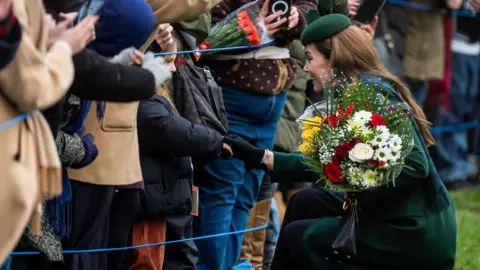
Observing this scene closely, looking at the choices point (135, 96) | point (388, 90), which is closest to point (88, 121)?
point (135, 96)

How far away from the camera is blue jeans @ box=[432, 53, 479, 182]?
1156 centimetres

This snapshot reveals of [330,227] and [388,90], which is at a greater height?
[388,90]

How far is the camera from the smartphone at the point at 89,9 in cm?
461

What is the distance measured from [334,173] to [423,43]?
5.78 metres

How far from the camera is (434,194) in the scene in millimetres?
5652

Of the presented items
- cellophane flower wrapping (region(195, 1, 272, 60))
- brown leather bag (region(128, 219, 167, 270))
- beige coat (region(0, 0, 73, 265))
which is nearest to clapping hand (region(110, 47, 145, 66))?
beige coat (region(0, 0, 73, 265))

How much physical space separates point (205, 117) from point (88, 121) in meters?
1.13

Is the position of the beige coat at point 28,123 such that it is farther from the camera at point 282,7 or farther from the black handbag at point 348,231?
the camera at point 282,7

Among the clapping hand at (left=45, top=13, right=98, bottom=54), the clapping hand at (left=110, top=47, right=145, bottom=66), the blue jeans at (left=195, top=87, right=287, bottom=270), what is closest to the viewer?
the clapping hand at (left=45, top=13, right=98, bottom=54)

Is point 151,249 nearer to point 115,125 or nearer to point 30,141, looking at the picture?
point 115,125

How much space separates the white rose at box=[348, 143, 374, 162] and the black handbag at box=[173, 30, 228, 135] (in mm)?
1048

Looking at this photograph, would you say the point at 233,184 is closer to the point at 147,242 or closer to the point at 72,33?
the point at 147,242

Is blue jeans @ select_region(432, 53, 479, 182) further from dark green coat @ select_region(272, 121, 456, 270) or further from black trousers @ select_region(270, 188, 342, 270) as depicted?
dark green coat @ select_region(272, 121, 456, 270)

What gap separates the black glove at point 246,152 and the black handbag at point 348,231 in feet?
1.64
